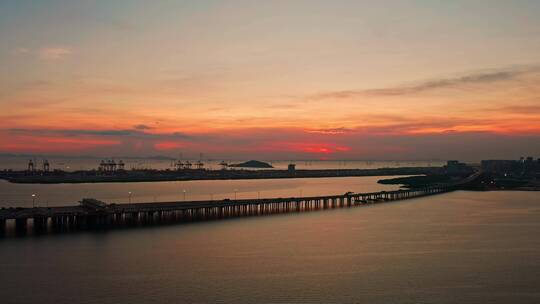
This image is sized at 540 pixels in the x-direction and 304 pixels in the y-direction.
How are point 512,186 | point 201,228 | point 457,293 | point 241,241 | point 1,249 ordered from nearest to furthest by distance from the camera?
point 457,293 < point 1,249 < point 241,241 < point 201,228 < point 512,186

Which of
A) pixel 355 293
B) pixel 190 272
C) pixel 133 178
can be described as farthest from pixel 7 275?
pixel 133 178

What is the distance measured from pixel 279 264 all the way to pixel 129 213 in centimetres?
2204

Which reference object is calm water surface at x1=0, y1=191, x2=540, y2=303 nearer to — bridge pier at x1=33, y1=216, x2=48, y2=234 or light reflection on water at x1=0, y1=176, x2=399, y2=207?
bridge pier at x1=33, y1=216, x2=48, y2=234

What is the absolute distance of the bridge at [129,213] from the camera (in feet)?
123

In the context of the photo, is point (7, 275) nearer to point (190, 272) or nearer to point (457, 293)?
point (190, 272)

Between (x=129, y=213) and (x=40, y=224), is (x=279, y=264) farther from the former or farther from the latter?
(x=129, y=213)

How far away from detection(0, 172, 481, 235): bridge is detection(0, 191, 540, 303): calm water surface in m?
3.90

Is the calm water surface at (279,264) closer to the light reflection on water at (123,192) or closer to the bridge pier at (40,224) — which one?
the bridge pier at (40,224)

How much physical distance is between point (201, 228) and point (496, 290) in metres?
23.0

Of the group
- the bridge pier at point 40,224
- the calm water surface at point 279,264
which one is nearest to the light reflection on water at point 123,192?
the bridge pier at point 40,224

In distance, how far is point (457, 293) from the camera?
71.5 ft

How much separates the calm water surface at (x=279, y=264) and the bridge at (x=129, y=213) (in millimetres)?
3897

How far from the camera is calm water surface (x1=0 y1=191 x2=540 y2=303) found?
21312 mm

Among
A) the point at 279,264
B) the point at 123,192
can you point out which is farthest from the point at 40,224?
the point at 123,192
